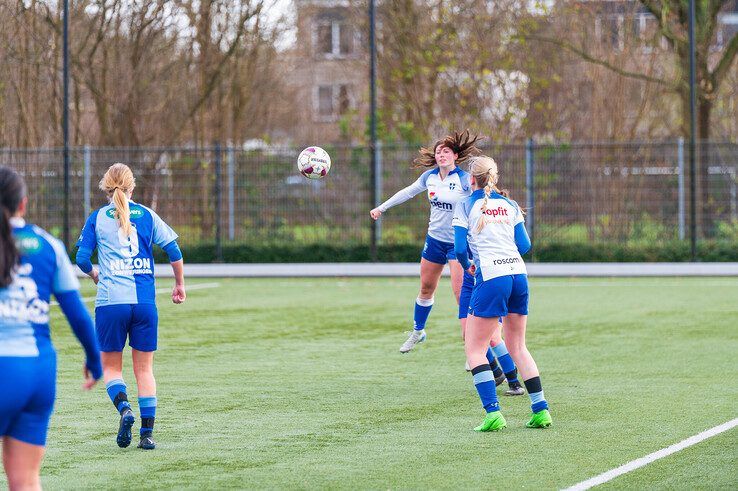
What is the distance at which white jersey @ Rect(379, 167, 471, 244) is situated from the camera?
38.7 ft

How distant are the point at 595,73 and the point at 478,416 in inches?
995

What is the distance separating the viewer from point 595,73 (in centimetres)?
3353

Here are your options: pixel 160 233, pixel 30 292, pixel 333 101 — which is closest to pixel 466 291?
pixel 160 233

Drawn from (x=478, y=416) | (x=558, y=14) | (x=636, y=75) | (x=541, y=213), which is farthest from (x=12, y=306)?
(x=558, y=14)

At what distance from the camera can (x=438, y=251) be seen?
40.7ft

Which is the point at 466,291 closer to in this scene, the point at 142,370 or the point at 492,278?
the point at 492,278

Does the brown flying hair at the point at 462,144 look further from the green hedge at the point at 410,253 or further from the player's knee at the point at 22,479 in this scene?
the green hedge at the point at 410,253

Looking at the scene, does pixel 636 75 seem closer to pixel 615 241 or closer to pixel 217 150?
pixel 615 241

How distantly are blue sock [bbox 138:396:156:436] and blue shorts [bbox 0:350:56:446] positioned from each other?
307 cm

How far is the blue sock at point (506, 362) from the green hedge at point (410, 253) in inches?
653

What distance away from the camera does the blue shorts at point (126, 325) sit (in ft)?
27.5

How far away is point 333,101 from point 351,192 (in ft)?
86.8

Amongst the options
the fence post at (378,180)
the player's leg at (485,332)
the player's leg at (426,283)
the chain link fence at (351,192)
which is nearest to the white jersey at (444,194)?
the player's leg at (426,283)

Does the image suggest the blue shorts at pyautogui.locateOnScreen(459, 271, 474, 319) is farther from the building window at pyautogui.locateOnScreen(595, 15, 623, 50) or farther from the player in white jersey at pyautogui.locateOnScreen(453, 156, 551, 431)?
the building window at pyautogui.locateOnScreen(595, 15, 623, 50)
